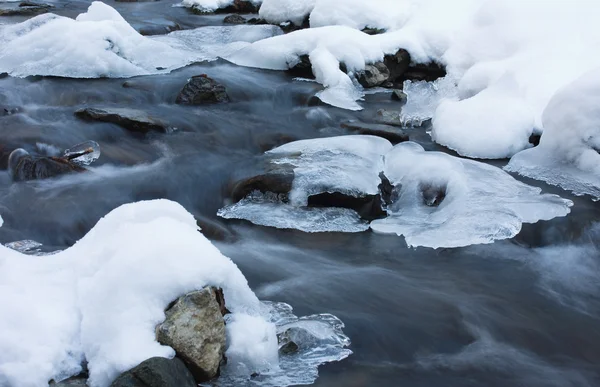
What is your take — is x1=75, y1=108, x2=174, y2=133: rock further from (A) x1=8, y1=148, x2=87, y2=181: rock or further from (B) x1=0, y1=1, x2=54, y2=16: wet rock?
(B) x1=0, y1=1, x2=54, y2=16: wet rock

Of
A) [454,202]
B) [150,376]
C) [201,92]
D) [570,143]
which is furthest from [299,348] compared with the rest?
[201,92]

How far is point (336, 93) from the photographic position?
802 cm

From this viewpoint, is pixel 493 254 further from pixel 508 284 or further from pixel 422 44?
pixel 422 44

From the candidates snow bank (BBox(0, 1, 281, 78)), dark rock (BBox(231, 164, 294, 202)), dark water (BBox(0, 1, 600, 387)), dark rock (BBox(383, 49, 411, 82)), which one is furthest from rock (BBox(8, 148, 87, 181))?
dark rock (BBox(383, 49, 411, 82))

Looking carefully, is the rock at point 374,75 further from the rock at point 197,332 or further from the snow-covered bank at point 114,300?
the rock at point 197,332

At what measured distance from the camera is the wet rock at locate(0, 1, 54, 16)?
11133mm

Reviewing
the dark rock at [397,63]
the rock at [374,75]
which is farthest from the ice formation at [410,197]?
the dark rock at [397,63]

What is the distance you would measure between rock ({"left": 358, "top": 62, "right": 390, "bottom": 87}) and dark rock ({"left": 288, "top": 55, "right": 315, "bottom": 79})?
76cm

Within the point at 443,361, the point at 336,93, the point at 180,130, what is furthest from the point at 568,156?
the point at 180,130

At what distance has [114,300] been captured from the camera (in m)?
2.75

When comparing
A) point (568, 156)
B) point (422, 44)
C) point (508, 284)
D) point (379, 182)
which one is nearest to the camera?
point (508, 284)

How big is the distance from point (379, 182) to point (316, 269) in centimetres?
141

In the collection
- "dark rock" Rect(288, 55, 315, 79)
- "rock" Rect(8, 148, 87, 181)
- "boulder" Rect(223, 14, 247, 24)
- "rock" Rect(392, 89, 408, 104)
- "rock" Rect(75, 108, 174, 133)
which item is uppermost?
"boulder" Rect(223, 14, 247, 24)

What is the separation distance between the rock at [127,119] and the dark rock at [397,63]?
3.83 metres
